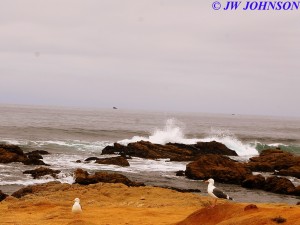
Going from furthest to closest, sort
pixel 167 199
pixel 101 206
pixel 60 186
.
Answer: pixel 60 186 < pixel 167 199 < pixel 101 206

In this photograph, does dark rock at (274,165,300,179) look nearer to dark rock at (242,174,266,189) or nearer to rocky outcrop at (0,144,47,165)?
dark rock at (242,174,266,189)

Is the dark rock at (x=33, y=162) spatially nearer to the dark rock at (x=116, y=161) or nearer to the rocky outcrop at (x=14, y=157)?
the rocky outcrop at (x=14, y=157)

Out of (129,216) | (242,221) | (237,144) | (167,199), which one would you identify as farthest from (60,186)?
(237,144)

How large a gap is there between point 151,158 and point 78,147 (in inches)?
428

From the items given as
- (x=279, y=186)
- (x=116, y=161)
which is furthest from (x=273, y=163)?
(x=116, y=161)

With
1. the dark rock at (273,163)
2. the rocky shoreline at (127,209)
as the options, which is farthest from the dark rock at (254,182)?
the rocky shoreline at (127,209)

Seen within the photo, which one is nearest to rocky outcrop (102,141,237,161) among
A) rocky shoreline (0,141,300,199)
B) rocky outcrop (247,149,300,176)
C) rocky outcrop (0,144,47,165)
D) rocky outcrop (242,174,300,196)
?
rocky shoreline (0,141,300,199)

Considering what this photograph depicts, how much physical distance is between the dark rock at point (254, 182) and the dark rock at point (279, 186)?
368 mm

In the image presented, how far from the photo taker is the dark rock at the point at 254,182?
23.2m

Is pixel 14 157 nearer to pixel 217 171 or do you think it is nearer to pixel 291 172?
pixel 217 171

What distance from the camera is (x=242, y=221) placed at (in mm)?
9445

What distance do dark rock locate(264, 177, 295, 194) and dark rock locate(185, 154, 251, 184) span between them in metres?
2.44

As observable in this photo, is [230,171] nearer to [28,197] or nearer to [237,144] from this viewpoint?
[28,197]

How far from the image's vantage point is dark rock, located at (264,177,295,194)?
863 inches
